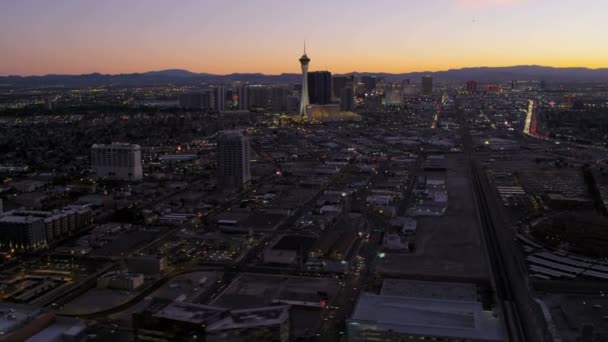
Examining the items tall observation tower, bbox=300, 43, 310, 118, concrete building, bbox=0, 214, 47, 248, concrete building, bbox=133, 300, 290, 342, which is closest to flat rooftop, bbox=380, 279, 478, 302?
concrete building, bbox=133, 300, 290, 342

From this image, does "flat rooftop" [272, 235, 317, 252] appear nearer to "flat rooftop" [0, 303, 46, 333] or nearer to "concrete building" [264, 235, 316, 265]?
"concrete building" [264, 235, 316, 265]

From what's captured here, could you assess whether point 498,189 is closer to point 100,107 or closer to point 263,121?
point 263,121

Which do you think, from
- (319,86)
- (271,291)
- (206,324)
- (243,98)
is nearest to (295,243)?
(271,291)

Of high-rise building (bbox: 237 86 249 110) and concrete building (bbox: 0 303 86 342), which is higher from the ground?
high-rise building (bbox: 237 86 249 110)

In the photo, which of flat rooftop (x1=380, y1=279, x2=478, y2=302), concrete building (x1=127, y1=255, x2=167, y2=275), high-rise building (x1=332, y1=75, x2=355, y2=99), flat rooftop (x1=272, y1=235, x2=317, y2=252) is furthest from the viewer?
high-rise building (x1=332, y1=75, x2=355, y2=99)

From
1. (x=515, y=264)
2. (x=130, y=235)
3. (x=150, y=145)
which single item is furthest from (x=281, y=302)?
(x=150, y=145)

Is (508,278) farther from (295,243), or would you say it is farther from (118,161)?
(118,161)

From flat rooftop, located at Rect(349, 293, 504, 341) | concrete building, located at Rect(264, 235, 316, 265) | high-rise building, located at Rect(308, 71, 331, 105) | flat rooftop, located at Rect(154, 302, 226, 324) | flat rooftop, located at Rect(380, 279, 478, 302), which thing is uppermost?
high-rise building, located at Rect(308, 71, 331, 105)
